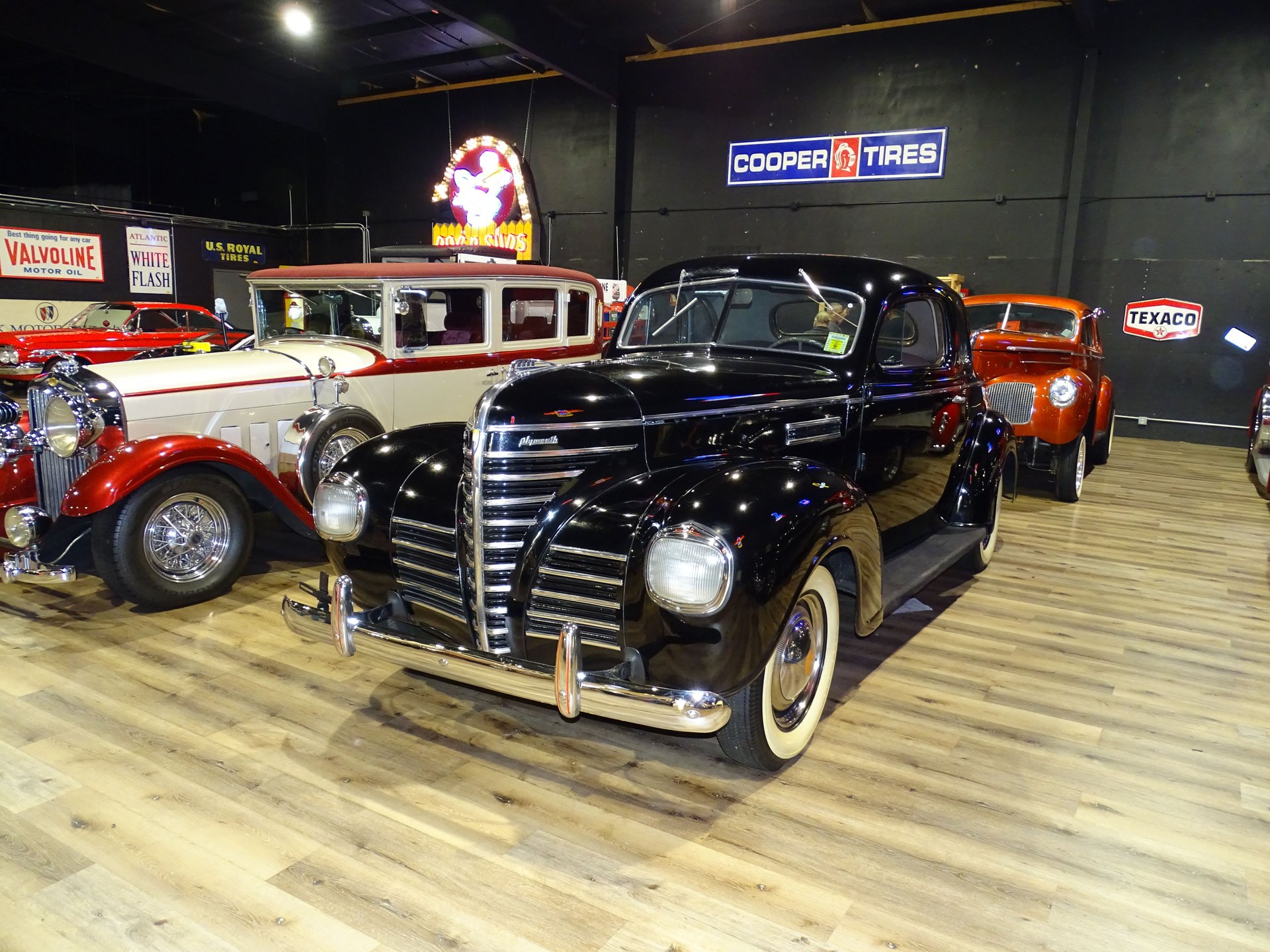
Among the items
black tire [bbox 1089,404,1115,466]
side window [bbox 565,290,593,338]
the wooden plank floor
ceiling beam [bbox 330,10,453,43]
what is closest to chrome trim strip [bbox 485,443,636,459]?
the wooden plank floor

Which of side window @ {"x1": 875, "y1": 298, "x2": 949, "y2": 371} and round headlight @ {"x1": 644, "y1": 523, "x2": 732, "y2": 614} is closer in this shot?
round headlight @ {"x1": 644, "y1": 523, "x2": 732, "y2": 614}

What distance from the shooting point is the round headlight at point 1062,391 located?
6137 mm

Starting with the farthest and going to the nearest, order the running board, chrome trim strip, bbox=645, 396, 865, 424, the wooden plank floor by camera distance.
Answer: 1. the running board
2. chrome trim strip, bbox=645, 396, 865, 424
3. the wooden plank floor

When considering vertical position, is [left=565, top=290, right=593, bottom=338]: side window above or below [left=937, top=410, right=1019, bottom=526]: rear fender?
above

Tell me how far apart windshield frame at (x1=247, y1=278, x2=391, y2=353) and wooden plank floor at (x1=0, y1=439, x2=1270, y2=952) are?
1.97 meters

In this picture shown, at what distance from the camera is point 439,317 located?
16.7ft

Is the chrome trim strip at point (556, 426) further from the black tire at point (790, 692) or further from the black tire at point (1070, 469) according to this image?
the black tire at point (1070, 469)

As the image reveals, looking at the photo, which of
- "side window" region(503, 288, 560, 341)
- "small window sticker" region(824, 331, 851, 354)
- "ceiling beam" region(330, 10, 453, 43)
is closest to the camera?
"small window sticker" region(824, 331, 851, 354)

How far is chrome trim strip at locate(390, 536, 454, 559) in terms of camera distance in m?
2.48

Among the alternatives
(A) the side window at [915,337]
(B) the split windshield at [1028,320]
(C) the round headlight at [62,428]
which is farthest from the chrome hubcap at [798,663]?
(B) the split windshield at [1028,320]

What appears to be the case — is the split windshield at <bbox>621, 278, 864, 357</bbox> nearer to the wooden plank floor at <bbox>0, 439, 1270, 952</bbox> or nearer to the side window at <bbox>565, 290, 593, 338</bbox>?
the wooden plank floor at <bbox>0, 439, 1270, 952</bbox>

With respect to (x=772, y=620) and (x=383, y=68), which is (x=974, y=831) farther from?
(x=383, y=68)

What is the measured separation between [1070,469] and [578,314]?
4.12 meters

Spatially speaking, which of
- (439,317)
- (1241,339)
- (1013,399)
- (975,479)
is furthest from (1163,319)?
(439,317)
